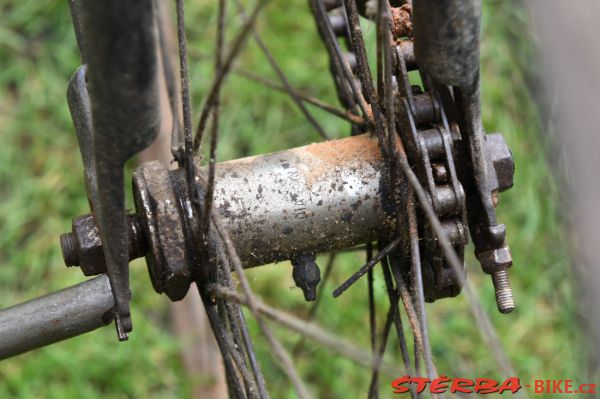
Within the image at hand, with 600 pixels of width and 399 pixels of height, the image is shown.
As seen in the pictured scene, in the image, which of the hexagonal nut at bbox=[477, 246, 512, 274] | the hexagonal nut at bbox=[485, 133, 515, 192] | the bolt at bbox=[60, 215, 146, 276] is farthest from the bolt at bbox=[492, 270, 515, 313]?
the bolt at bbox=[60, 215, 146, 276]

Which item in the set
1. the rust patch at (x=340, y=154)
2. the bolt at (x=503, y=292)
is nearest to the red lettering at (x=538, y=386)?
the bolt at (x=503, y=292)

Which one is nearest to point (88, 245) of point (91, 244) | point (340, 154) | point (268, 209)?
point (91, 244)

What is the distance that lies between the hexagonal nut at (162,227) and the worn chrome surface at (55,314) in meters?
0.07

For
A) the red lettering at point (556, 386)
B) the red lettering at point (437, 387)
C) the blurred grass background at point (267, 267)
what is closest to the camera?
the red lettering at point (437, 387)

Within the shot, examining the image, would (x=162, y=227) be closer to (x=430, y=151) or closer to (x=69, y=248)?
(x=69, y=248)

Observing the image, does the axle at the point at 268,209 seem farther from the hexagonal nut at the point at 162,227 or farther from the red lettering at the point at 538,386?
the red lettering at the point at 538,386

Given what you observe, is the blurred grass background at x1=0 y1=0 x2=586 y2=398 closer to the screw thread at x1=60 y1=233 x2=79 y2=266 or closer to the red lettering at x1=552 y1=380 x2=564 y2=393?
the red lettering at x1=552 y1=380 x2=564 y2=393

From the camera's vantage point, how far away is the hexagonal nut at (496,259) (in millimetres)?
1057

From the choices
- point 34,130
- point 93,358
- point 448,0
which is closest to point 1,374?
point 93,358

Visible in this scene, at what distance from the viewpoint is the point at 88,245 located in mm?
1047

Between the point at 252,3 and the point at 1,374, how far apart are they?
133cm

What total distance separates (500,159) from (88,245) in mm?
525

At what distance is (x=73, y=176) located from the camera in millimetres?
2502

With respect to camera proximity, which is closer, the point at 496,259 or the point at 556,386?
the point at 496,259
